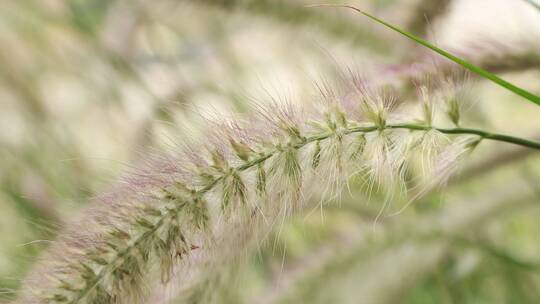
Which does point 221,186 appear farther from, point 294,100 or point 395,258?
point 395,258

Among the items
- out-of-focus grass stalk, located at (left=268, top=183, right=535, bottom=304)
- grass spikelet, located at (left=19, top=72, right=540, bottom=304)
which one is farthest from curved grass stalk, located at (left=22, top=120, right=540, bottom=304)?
out-of-focus grass stalk, located at (left=268, top=183, right=535, bottom=304)

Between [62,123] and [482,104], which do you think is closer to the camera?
[482,104]

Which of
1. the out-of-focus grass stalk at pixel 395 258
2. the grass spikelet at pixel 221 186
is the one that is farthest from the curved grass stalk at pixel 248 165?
the out-of-focus grass stalk at pixel 395 258

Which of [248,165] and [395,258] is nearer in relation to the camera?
[248,165]

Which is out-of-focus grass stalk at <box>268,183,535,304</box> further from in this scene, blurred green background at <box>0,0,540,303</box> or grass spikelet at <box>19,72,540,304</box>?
grass spikelet at <box>19,72,540,304</box>

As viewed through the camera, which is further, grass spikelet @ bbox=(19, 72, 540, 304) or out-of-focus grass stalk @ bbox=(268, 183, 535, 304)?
out-of-focus grass stalk @ bbox=(268, 183, 535, 304)

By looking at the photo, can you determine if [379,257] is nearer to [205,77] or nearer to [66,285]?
[66,285]

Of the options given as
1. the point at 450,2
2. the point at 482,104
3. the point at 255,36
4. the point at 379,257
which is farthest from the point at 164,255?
the point at 255,36

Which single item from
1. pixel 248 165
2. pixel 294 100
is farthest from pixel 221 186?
pixel 294 100
